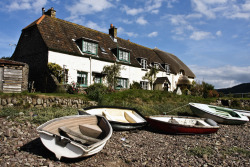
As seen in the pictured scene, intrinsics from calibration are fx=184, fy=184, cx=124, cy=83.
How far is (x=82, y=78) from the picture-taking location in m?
17.6

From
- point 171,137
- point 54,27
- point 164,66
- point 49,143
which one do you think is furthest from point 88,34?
point 49,143

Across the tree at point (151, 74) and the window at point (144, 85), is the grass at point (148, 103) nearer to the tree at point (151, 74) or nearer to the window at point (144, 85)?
the tree at point (151, 74)

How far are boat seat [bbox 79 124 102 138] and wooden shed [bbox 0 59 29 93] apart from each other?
936 cm

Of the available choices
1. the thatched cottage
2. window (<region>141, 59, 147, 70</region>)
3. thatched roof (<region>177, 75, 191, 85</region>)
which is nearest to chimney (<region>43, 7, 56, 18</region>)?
the thatched cottage

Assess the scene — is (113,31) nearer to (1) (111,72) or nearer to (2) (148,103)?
(1) (111,72)

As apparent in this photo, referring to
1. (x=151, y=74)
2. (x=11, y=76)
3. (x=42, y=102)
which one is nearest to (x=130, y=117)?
(x=42, y=102)

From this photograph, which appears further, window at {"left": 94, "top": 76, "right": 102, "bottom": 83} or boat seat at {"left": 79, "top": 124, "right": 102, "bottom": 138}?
window at {"left": 94, "top": 76, "right": 102, "bottom": 83}

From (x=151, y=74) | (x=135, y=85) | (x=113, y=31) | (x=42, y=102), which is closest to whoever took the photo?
(x=42, y=102)

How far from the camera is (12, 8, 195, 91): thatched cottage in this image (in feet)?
52.6

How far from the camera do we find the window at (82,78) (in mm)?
17375

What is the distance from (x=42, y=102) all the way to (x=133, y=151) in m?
7.53

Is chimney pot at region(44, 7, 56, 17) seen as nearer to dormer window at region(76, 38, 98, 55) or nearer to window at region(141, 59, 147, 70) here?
dormer window at region(76, 38, 98, 55)

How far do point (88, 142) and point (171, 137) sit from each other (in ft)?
13.8

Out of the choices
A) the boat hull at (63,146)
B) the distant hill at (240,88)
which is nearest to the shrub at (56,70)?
the boat hull at (63,146)
